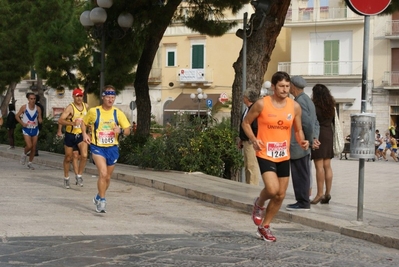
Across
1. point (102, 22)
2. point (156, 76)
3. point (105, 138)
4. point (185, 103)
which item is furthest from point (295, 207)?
point (156, 76)

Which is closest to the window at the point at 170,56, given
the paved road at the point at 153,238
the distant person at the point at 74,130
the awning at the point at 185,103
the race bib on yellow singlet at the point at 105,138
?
the awning at the point at 185,103

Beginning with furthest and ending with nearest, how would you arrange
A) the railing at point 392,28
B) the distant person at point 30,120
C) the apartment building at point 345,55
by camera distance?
the apartment building at point 345,55 → the railing at point 392,28 → the distant person at point 30,120

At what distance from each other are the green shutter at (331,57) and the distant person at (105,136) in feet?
123

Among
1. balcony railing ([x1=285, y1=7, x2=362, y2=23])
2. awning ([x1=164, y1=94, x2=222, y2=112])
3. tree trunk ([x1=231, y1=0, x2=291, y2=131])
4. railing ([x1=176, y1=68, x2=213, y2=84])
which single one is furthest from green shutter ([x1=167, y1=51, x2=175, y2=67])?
tree trunk ([x1=231, y1=0, x2=291, y2=131])

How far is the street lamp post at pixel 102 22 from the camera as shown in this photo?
19016 millimetres

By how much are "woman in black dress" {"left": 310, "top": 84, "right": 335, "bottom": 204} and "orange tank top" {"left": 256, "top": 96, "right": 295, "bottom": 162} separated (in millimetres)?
3043

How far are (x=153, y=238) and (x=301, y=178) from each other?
9.36 feet

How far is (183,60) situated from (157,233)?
44308 millimetres

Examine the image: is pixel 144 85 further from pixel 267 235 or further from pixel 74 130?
pixel 267 235

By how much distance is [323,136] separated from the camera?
11.6 m

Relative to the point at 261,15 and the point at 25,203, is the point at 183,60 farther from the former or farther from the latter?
the point at 25,203

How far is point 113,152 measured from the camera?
1102cm

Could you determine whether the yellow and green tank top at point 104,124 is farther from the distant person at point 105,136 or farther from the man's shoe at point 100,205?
the man's shoe at point 100,205

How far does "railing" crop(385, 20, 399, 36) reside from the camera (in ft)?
148
